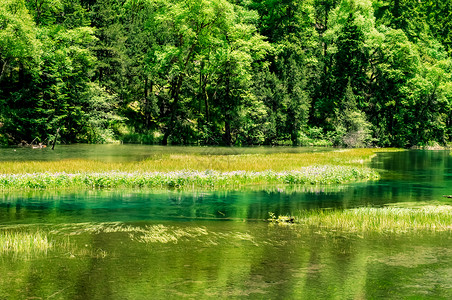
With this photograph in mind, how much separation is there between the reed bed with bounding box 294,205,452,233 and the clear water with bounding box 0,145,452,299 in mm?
979

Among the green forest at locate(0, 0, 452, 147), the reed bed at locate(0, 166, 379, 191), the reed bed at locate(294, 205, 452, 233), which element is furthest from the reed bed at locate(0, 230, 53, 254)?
the green forest at locate(0, 0, 452, 147)

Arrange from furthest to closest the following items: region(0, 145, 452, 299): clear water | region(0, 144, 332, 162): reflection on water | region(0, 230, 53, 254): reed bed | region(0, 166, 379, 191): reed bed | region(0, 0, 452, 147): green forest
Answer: region(0, 0, 452, 147): green forest
region(0, 144, 332, 162): reflection on water
region(0, 166, 379, 191): reed bed
region(0, 230, 53, 254): reed bed
region(0, 145, 452, 299): clear water

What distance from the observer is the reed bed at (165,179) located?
83.3 feet

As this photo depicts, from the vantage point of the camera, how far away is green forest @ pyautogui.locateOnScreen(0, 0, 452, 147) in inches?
2388

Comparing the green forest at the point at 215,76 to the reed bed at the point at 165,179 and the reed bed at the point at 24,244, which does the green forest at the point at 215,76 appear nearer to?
the reed bed at the point at 165,179

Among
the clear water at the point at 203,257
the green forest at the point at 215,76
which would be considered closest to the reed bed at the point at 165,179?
the clear water at the point at 203,257

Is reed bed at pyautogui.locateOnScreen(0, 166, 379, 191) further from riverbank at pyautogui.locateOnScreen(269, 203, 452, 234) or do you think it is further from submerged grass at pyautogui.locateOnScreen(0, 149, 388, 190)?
riverbank at pyautogui.locateOnScreen(269, 203, 452, 234)

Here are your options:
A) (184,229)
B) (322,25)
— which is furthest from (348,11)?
(184,229)

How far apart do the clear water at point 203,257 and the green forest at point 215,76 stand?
4082cm

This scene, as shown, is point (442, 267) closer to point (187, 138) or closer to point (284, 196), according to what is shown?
point (284, 196)

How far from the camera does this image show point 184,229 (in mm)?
15773

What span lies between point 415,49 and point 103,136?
60.5m

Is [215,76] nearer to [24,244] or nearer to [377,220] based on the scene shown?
[377,220]

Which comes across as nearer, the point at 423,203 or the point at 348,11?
the point at 423,203
